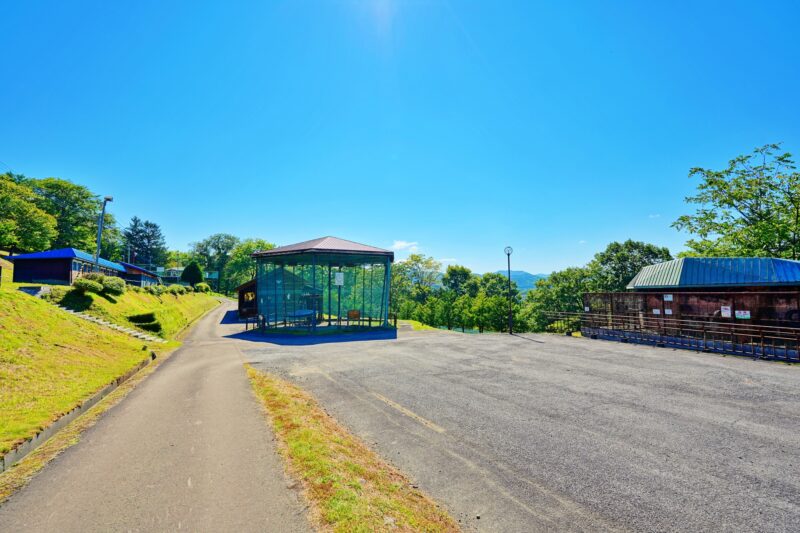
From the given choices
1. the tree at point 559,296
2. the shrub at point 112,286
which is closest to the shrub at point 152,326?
the shrub at point 112,286

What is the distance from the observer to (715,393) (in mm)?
9367

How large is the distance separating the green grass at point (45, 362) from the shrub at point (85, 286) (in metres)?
6.55

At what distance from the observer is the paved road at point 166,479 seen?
3.96m

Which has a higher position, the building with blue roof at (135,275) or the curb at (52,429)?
the building with blue roof at (135,275)

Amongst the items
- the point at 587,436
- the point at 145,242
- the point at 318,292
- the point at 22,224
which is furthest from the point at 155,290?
the point at 145,242

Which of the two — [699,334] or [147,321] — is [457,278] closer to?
[699,334]

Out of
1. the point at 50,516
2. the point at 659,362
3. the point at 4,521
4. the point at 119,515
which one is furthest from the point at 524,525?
the point at 659,362

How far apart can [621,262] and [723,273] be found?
31.9 m

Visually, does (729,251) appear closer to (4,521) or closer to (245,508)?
(245,508)

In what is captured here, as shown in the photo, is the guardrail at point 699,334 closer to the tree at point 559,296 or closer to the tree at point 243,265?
the tree at point 559,296

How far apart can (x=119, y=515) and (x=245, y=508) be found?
1.50m

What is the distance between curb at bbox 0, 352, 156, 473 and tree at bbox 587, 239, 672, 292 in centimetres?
5353

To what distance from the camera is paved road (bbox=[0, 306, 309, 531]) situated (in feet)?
13.0

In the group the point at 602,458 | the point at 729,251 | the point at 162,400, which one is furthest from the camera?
the point at 729,251
